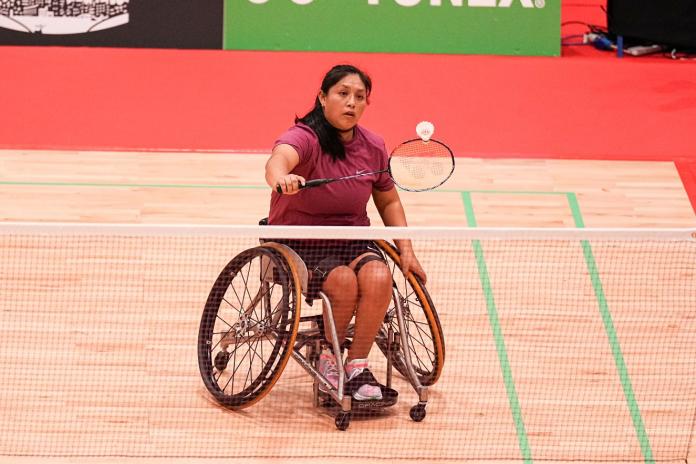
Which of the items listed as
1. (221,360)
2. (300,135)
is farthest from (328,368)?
(300,135)

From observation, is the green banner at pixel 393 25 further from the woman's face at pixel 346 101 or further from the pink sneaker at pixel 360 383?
the pink sneaker at pixel 360 383

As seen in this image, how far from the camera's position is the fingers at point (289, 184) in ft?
17.5

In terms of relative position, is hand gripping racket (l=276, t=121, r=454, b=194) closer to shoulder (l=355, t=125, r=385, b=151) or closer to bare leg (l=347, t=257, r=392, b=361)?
shoulder (l=355, t=125, r=385, b=151)

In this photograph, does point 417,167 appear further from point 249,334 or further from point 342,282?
point 249,334

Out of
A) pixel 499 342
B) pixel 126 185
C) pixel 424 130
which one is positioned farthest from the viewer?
pixel 126 185

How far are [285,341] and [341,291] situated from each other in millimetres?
344

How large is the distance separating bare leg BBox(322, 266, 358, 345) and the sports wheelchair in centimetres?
6

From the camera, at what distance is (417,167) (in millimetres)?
5785

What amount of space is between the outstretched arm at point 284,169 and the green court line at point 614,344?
1.95 meters

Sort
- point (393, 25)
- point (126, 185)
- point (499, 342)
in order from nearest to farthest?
point (499, 342) < point (126, 185) < point (393, 25)

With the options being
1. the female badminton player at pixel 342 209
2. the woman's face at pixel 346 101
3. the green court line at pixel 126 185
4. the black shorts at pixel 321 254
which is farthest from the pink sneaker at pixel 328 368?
the green court line at pixel 126 185

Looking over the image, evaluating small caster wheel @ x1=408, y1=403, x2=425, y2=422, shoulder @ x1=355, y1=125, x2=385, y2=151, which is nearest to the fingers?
shoulder @ x1=355, y1=125, x2=385, y2=151

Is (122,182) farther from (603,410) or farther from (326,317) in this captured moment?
(603,410)

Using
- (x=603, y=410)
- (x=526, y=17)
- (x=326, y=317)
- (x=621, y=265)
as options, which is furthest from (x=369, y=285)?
(x=526, y=17)
